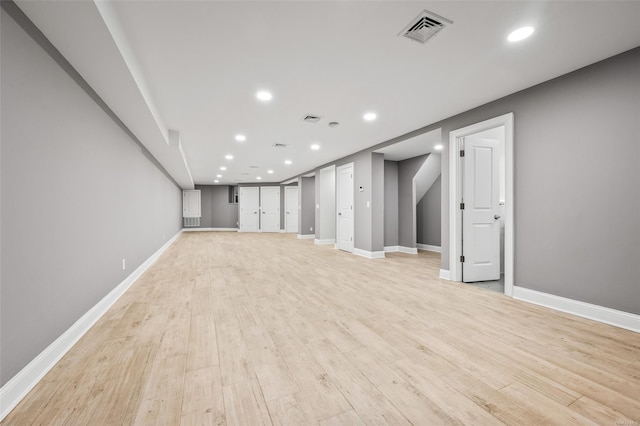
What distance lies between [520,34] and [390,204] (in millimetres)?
5017

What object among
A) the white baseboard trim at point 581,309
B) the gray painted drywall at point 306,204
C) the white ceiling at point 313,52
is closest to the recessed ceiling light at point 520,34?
the white ceiling at point 313,52

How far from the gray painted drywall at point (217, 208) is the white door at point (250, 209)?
1.17 metres

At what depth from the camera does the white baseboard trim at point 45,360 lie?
1.32 m

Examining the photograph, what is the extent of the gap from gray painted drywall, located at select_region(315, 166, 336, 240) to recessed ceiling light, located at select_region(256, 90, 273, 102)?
507 cm

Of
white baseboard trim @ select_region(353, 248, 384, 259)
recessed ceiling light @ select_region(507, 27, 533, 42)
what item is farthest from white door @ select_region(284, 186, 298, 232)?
recessed ceiling light @ select_region(507, 27, 533, 42)

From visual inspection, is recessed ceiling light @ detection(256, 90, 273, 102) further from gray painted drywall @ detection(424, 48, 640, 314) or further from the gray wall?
gray painted drywall @ detection(424, 48, 640, 314)

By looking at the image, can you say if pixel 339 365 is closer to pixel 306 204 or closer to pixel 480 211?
pixel 480 211

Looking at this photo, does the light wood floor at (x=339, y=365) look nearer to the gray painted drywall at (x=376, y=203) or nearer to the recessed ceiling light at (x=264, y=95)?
the recessed ceiling light at (x=264, y=95)

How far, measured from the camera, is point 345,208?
683 centimetres

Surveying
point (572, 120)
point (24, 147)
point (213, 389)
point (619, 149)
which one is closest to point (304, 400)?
point (213, 389)

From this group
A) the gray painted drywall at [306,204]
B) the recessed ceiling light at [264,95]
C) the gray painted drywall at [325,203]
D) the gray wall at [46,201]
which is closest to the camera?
the gray wall at [46,201]

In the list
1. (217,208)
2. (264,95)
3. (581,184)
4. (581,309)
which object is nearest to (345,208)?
(264,95)

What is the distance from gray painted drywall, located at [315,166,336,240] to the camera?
8.44 metres

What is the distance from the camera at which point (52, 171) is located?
1828 mm
